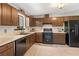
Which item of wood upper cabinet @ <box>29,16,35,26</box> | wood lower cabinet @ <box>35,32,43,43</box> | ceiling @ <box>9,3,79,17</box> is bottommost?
wood lower cabinet @ <box>35,32,43,43</box>

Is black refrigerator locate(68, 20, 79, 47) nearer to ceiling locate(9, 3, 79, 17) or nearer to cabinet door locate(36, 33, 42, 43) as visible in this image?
ceiling locate(9, 3, 79, 17)

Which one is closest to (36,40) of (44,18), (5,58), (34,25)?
(34,25)

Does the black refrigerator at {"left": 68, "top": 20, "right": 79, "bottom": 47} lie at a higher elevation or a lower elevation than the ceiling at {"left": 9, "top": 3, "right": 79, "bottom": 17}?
lower

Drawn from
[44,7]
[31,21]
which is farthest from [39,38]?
[44,7]

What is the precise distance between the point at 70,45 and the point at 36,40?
7.63 ft

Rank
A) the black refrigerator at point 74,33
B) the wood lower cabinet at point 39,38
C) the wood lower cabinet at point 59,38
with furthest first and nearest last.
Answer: the wood lower cabinet at point 39,38 → the wood lower cabinet at point 59,38 → the black refrigerator at point 74,33

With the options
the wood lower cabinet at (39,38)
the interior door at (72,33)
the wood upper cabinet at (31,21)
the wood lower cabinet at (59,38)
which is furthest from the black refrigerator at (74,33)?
the wood upper cabinet at (31,21)

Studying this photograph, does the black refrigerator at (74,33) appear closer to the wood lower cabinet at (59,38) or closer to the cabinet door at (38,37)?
the wood lower cabinet at (59,38)

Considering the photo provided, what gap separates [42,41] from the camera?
761cm

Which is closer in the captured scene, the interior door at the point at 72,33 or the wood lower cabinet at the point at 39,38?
the interior door at the point at 72,33

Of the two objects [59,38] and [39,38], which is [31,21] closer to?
[39,38]

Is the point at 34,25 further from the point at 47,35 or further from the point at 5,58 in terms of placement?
the point at 5,58

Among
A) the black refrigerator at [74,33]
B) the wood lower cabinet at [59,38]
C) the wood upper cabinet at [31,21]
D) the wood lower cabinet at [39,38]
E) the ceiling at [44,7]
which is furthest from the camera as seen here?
the wood lower cabinet at [39,38]

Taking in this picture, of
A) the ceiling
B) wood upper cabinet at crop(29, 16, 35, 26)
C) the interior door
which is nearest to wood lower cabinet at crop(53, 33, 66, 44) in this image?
the interior door
